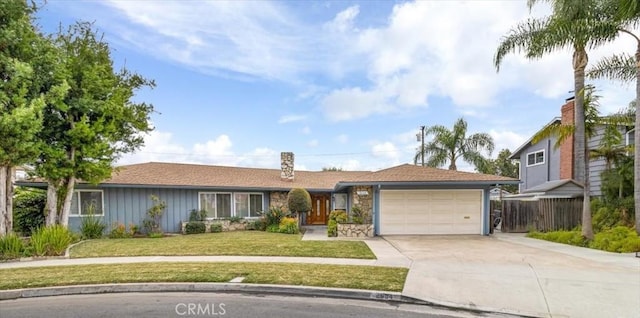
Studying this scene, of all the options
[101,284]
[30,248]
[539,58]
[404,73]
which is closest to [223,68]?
[404,73]

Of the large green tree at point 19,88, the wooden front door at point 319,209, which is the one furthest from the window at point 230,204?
the large green tree at point 19,88

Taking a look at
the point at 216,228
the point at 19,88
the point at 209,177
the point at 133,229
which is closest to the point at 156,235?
the point at 133,229

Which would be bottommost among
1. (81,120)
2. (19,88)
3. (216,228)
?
(216,228)

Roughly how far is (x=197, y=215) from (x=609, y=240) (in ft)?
51.7

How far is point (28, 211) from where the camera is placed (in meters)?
13.7

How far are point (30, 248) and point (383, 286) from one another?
9709 mm

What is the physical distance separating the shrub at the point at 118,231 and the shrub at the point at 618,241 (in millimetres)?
17106

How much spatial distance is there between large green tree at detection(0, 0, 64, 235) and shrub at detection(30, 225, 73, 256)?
1.62 meters

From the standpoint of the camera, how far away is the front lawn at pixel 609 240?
32.7ft

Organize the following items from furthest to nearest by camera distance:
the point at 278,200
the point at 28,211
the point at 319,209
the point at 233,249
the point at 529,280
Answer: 1. the point at 319,209
2. the point at 278,200
3. the point at 28,211
4. the point at 233,249
5. the point at 529,280

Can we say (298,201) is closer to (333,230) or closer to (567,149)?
(333,230)

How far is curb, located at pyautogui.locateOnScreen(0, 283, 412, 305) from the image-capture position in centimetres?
570

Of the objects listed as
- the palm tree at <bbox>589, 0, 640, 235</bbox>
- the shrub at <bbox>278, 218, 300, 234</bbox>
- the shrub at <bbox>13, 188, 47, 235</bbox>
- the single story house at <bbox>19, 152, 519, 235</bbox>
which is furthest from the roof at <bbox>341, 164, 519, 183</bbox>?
the shrub at <bbox>13, 188, 47, 235</bbox>

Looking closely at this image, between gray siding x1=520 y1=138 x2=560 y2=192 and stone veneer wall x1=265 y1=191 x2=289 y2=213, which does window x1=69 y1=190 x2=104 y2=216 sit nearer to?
stone veneer wall x1=265 y1=191 x2=289 y2=213
